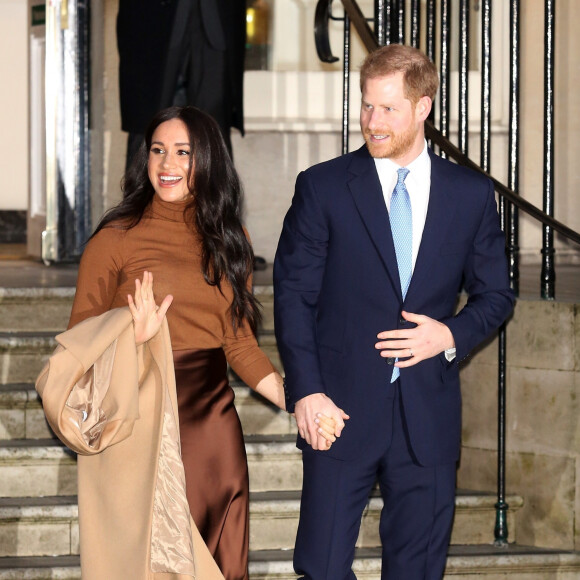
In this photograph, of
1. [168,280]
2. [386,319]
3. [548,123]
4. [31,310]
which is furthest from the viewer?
[31,310]

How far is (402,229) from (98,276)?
0.85 meters

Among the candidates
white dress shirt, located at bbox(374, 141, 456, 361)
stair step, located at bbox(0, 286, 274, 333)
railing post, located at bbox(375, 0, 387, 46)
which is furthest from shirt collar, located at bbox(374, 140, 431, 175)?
stair step, located at bbox(0, 286, 274, 333)

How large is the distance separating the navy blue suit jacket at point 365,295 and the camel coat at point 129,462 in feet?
1.29

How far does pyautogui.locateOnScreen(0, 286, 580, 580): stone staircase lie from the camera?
13.6 ft

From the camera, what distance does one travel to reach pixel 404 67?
279 centimetres

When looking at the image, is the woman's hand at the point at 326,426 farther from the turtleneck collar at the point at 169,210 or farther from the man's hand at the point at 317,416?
the turtleneck collar at the point at 169,210

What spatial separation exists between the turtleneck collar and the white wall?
29.8ft

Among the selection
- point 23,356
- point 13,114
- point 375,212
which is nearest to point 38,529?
point 23,356

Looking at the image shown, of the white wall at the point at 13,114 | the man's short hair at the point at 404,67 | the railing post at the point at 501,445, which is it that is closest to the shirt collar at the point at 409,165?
the man's short hair at the point at 404,67

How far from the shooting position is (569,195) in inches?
287

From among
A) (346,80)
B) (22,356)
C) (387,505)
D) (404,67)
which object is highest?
(346,80)

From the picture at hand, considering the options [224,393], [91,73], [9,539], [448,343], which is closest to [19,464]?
[9,539]

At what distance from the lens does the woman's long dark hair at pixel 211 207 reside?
10.7 feet

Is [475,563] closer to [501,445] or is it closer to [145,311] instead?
[501,445]
